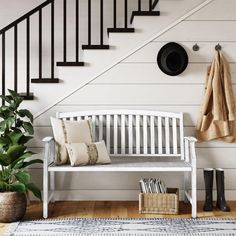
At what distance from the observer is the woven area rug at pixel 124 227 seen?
3.21 m

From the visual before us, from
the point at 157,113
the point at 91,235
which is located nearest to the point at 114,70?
the point at 157,113

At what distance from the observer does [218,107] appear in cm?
407

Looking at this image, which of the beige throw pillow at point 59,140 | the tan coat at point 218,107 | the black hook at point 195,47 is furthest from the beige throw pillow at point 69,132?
the black hook at point 195,47

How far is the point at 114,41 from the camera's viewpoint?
13.9 ft

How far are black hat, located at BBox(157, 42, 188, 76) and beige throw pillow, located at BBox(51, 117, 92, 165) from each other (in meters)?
0.90

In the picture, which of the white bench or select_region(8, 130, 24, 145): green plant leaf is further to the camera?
the white bench

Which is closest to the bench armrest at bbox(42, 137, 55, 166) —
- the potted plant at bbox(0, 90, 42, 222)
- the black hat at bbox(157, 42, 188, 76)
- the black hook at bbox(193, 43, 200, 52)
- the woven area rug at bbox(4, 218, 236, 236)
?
the potted plant at bbox(0, 90, 42, 222)

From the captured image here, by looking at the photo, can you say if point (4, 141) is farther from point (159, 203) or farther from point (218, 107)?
point (218, 107)

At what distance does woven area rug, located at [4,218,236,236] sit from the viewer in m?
3.21

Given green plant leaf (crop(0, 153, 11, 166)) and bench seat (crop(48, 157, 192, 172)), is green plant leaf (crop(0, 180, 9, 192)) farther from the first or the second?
bench seat (crop(48, 157, 192, 172))

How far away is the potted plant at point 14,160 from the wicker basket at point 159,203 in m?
0.86

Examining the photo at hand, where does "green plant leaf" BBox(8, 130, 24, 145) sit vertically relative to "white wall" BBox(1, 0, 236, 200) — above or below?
→ below

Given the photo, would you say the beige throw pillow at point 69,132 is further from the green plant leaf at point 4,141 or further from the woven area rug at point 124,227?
the woven area rug at point 124,227

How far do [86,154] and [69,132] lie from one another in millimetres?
293
